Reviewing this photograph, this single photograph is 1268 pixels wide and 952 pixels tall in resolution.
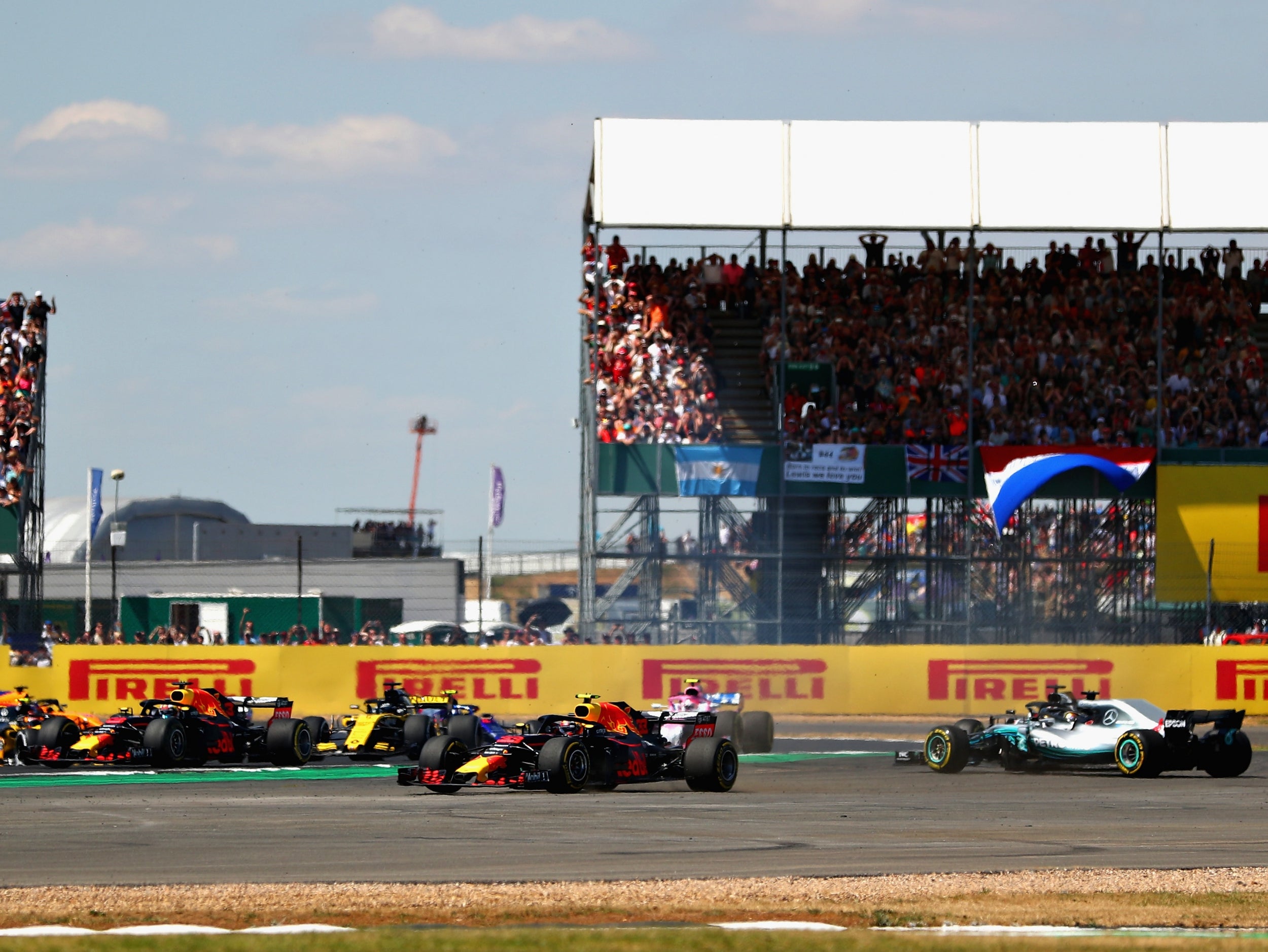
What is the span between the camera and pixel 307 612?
41750mm

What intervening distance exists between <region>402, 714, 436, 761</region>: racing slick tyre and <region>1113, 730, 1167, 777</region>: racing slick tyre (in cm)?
895

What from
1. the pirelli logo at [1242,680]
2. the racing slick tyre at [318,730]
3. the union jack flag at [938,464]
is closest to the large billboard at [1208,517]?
the pirelli logo at [1242,680]

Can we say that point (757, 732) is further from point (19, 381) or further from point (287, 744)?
point (19, 381)

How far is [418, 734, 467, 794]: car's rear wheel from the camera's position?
1919cm

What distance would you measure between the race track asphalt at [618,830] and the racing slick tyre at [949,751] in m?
1.42

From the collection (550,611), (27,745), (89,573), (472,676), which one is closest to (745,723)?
(472,676)

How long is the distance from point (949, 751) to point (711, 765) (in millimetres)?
4668

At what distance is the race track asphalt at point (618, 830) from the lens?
1259cm

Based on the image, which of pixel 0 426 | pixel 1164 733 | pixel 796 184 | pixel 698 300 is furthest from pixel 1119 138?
pixel 0 426

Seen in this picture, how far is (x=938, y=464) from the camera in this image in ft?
115

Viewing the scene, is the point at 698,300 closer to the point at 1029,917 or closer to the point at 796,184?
the point at 796,184

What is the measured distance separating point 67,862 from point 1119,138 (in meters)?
28.8

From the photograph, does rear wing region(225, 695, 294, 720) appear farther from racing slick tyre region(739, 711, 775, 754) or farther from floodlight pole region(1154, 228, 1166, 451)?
floodlight pole region(1154, 228, 1166, 451)

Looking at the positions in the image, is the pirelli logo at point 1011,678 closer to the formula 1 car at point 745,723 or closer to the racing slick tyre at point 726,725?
the formula 1 car at point 745,723
